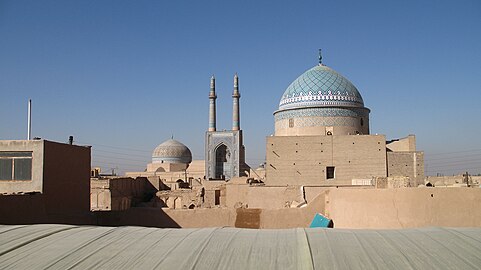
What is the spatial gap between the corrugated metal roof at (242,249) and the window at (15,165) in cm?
692

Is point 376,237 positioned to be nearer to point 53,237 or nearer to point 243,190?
point 53,237

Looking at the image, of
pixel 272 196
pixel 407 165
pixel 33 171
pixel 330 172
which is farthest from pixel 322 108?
pixel 33 171

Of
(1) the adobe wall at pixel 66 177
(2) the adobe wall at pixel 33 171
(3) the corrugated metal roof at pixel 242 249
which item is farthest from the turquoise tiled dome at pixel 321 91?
(3) the corrugated metal roof at pixel 242 249

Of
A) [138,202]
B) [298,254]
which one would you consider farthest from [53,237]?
[138,202]

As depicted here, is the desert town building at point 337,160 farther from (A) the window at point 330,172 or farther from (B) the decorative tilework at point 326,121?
(B) the decorative tilework at point 326,121

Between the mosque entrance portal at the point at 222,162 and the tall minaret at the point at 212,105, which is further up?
the tall minaret at the point at 212,105

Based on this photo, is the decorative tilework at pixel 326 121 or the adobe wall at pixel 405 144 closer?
the adobe wall at pixel 405 144

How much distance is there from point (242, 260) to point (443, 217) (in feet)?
18.3

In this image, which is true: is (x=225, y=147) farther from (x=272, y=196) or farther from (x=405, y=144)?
(x=272, y=196)

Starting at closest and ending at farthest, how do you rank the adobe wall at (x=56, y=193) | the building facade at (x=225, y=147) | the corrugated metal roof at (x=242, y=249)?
the corrugated metal roof at (x=242, y=249) < the adobe wall at (x=56, y=193) < the building facade at (x=225, y=147)

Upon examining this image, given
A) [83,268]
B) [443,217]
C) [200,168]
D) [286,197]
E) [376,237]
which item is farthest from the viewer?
[200,168]

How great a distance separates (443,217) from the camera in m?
9.49

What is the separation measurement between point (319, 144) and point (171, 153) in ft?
92.4

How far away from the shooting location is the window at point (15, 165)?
514 inches
